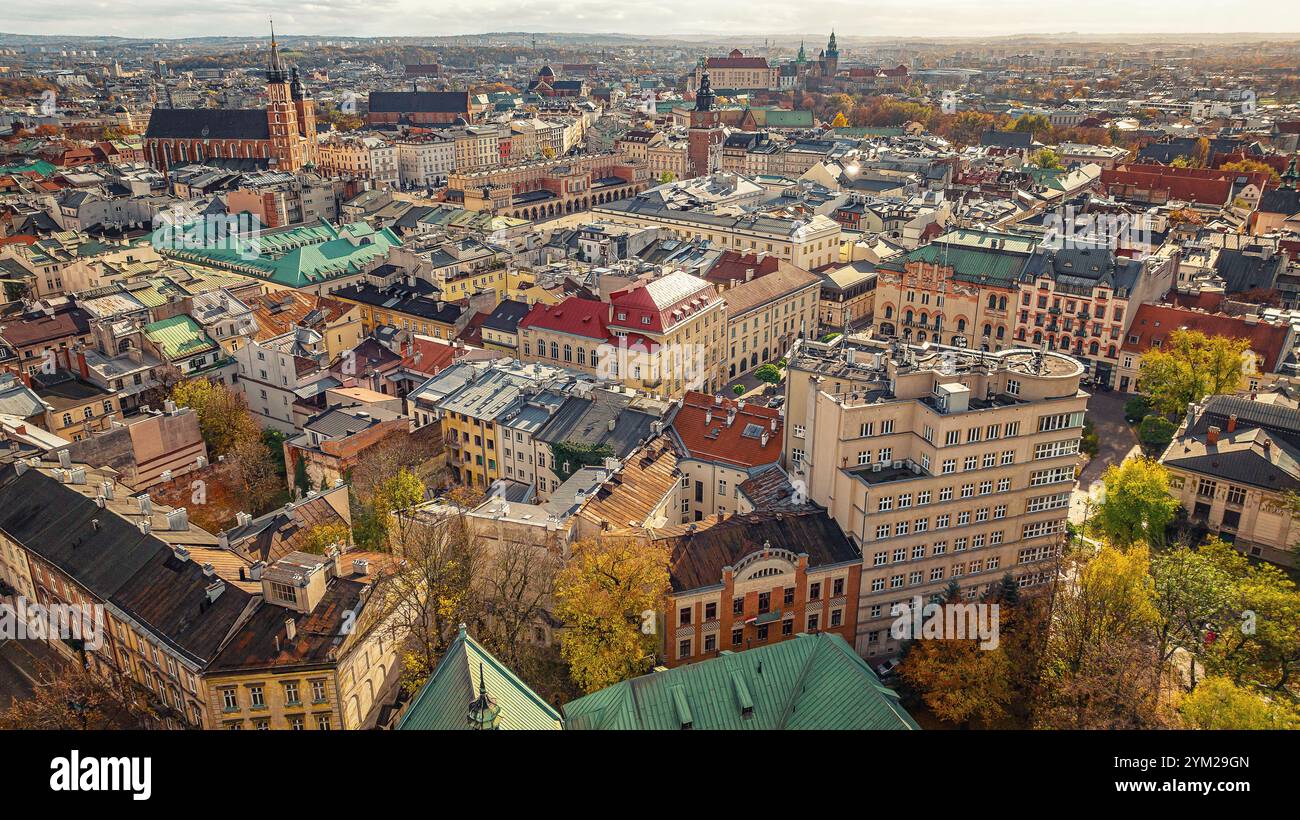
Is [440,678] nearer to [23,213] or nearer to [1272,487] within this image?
[1272,487]

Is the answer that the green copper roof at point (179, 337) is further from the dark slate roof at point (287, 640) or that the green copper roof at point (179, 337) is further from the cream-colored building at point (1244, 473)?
the cream-colored building at point (1244, 473)

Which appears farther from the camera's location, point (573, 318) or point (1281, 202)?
point (1281, 202)

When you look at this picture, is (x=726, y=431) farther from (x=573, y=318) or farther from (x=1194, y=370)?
(x=1194, y=370)

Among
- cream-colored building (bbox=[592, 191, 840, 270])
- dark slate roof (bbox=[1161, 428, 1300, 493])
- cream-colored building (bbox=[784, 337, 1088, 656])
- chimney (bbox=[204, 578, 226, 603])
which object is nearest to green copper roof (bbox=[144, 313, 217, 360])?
chimney (bbox=[204, 578, 226, 603])

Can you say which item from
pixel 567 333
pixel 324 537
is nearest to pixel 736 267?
pixel 567 333

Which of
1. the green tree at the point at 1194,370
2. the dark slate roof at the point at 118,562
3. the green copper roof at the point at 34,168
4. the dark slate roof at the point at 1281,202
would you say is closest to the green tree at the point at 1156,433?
the green tree at the point at 1194,370
